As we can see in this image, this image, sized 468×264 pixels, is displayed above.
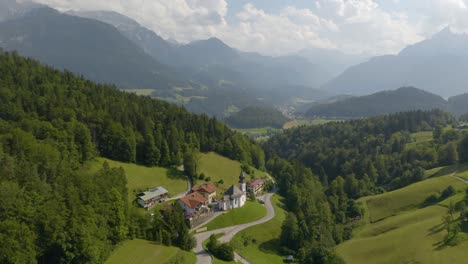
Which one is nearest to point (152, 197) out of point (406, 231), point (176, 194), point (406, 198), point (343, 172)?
point (176, 194)

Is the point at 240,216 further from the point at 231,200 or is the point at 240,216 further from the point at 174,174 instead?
the point at 174,174

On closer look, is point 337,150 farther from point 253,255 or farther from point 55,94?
point 55,94

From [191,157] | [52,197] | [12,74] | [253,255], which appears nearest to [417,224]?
[253,255]

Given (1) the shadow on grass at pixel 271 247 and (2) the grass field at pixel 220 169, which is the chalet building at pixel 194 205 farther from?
(1) the shadow on grass at pixel 271 247

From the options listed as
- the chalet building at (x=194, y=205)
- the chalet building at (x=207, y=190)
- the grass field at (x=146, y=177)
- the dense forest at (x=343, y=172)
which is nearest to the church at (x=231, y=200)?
the chalet building at (x=207, y=190)

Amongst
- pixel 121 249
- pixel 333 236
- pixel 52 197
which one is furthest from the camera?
pixel 333 236
